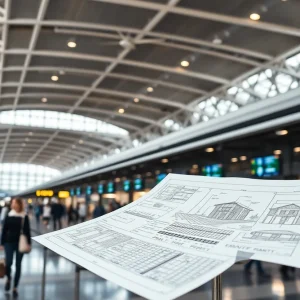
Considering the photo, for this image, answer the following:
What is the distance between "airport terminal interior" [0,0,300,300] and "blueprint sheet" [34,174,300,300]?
2.6 inches

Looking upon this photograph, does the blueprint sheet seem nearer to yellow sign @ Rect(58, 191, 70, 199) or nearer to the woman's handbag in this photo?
the woman's handbag

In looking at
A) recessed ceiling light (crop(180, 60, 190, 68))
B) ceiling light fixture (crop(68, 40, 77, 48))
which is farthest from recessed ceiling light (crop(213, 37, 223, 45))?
ceiling light fixture (crop(68, 40, 77, 48))

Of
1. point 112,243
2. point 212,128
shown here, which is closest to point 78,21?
point 212,128

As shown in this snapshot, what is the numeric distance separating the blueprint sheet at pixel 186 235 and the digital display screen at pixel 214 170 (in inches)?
263

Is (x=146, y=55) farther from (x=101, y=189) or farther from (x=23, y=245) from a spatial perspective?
(x=23, y=245)

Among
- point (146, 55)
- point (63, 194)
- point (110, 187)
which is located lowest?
point (63, 194)

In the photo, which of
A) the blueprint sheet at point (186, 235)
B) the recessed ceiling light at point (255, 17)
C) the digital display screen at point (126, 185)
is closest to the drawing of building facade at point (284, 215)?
the blueprint sheet at point (186, 235)

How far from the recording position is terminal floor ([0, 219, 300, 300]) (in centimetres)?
664

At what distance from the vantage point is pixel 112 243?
2.09m

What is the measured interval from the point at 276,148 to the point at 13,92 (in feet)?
108

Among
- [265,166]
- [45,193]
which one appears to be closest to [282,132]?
[265,166]

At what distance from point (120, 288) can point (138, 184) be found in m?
5.85

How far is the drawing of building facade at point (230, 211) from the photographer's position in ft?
6.43

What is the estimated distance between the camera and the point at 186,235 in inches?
76.1
